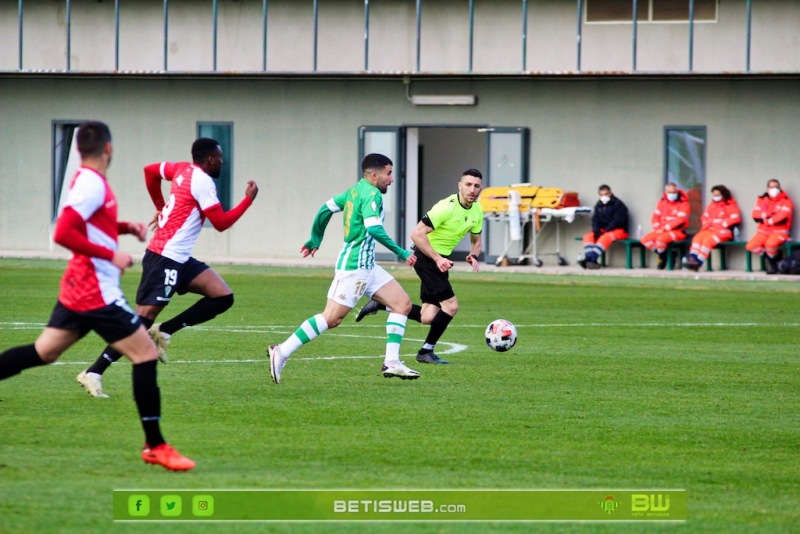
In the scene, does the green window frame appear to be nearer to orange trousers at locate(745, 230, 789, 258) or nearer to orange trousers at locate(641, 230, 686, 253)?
orange trousers at locate(641, 230, 686, 253)

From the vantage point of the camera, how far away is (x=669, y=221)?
2930 cm

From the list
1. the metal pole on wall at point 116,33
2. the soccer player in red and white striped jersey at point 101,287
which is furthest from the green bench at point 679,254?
the soccer player in red and white striped jersey at point 101,287

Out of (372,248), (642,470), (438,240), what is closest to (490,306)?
(438,240)

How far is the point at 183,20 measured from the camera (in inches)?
1280

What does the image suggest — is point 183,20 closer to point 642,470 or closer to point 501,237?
point 501,237

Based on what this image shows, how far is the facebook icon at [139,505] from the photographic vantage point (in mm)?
6938

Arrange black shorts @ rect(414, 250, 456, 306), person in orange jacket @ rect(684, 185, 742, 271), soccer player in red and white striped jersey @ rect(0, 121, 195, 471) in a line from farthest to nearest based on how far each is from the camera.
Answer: person in orange jacket @ rect(684, 185, 742, 271) < black shorts @ rect(414, 250, 456, 306) < soccer player in red and white striped jersey @ rect(0, 121, 195, 471)

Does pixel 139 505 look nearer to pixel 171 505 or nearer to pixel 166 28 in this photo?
pixel 171 505

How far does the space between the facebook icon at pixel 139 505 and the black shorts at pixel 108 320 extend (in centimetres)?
110

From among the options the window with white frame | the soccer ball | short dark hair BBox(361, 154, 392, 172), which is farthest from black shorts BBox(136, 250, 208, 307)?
the window with white frame

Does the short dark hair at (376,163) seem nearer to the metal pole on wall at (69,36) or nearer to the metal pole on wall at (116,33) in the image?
the metal pole on wall at (116,33)

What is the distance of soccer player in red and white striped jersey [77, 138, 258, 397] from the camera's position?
436 inches

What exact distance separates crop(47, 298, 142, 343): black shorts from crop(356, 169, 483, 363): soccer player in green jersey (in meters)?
5.78

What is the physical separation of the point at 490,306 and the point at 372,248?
29.8ft
